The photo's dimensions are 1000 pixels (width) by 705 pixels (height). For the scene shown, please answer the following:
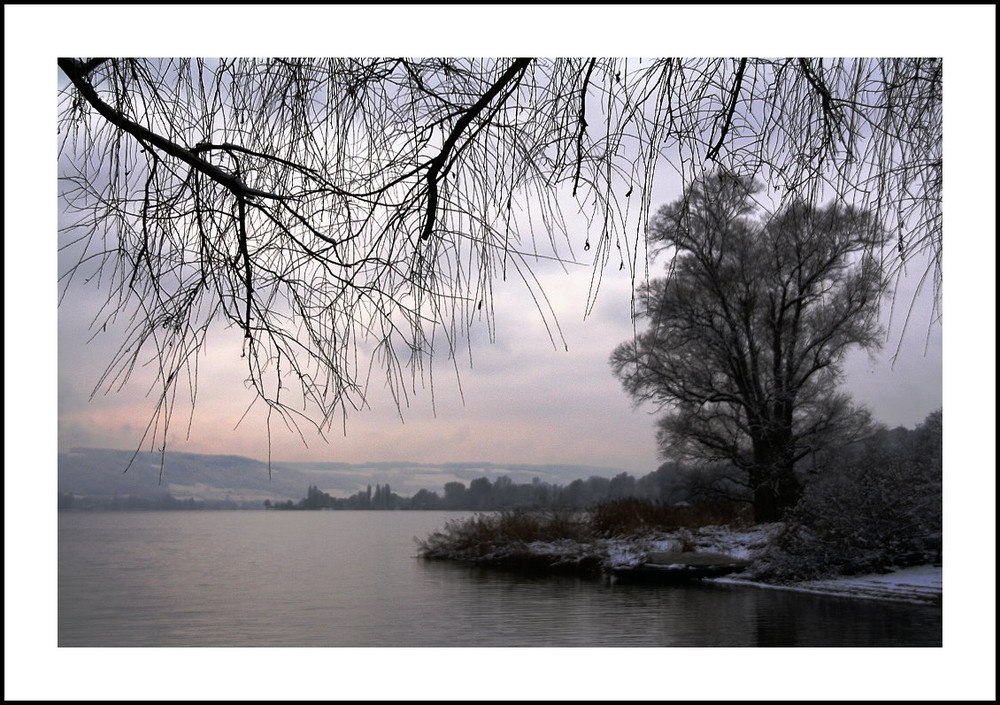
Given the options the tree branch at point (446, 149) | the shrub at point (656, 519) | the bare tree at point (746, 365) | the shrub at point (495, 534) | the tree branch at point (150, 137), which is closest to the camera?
the tree branch at point (150, 137)

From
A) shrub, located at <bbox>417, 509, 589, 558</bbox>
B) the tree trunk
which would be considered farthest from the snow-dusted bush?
shrub, located at <bbox>417, 509, 589, 558</bbox>

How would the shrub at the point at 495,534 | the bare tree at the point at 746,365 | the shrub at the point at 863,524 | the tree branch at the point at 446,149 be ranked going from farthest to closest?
the shrub at the point at 495,534, the bare tree at the point at 746,365, the shrub at the point at 863,524, the tree branch at the point at 446,149

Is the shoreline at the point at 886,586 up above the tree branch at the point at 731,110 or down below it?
below

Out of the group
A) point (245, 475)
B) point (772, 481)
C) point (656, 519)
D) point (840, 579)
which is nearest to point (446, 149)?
point (245, 475)

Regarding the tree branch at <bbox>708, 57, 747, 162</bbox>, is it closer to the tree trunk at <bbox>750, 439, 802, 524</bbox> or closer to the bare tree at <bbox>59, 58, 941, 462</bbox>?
the bare tree at <bbox>59, 58, 941, 462</bbox>

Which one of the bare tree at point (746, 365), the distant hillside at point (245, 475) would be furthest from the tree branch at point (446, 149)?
the bare tree at point (746, 365)

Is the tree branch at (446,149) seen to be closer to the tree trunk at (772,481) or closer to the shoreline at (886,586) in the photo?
the shoreline at (886,586)

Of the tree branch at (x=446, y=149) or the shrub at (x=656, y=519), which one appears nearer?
the tree branch at (x=446, y=149)
